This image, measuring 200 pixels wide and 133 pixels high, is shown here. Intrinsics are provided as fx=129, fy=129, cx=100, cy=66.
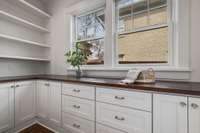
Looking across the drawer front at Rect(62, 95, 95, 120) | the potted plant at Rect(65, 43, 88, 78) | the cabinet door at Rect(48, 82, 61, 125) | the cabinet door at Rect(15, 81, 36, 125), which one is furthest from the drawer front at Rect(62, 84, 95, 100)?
the cabinet door at Rect(15, 81, 36, 125)

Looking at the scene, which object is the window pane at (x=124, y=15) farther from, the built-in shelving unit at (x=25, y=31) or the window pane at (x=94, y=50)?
the built-in shelving unit at (x=25, y=31)

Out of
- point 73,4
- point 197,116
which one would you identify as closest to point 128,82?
point 197,116

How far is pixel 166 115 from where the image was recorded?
1167mm

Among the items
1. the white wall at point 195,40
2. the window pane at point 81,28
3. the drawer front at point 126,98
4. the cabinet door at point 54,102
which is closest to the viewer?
the drawer front at point 126,98

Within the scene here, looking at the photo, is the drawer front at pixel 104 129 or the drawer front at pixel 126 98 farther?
the drawer front at pixel 104 129

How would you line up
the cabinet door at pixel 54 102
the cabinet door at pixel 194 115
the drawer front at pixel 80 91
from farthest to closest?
the cabinet door at pixel 54 102 → the drawer front at pixel 80 91 → the cabinet door at pixel 194 115

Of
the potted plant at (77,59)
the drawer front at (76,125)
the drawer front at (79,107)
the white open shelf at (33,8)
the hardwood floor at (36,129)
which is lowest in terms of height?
the hardwood floor at (36,129)

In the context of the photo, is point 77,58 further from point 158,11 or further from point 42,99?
point 158,11

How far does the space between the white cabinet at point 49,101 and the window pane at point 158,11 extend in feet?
5.91

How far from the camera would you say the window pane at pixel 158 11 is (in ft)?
6.06

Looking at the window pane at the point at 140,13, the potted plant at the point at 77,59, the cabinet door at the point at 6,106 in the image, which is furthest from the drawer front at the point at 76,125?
the window pane at the point at 140,13

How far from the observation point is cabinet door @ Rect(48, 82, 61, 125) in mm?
2152

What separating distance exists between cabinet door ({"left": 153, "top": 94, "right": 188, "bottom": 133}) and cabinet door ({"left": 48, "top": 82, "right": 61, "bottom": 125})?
4.99 ft

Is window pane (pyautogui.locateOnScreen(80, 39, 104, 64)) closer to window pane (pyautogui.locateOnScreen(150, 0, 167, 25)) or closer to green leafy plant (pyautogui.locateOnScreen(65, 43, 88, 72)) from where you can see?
green leafy plant (pyautogui.locateOnScreen(65, 43, 88, 72))
